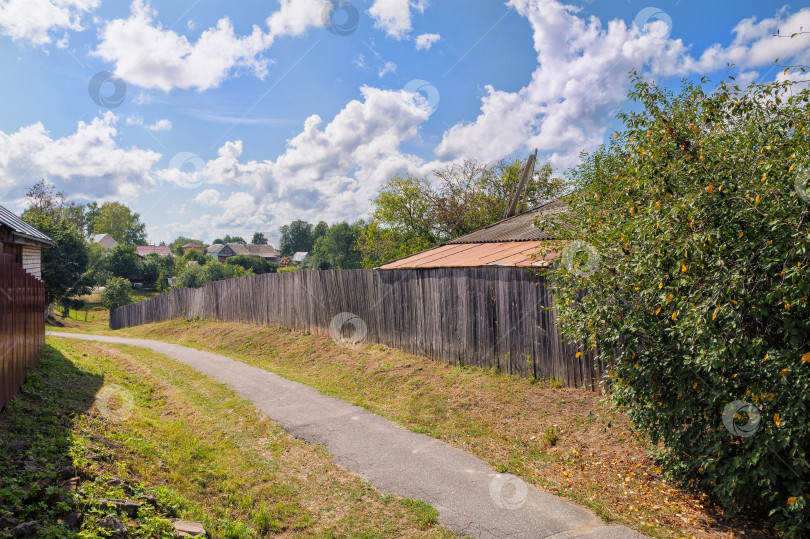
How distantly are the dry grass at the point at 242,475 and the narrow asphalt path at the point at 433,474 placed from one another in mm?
260

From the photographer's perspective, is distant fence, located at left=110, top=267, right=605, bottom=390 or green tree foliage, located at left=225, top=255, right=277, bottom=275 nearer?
distant fence, located at left=110, top=267, right=605, bottom=390

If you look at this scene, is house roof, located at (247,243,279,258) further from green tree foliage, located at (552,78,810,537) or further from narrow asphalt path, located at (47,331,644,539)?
green tree foliage, located at (552,78,810,537)

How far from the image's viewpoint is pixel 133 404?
308 inches

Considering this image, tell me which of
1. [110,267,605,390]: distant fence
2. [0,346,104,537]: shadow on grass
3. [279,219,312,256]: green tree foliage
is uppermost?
[279,219,312,256]: green tree foliage

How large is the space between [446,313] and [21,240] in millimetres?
11663

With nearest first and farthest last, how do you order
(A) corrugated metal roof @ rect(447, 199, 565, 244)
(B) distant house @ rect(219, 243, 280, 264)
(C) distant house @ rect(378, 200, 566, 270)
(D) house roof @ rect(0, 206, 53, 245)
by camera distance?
1. (C) distant house @ rect(378, 200, 566, 270)
2. (D) house roof @ rect(0, 206, 53, 245)
3. (A) corrugated metal roof @ rect(447, 199, 565, 244)
4. (B) distant house @ rect(219, 243, 280, 264)

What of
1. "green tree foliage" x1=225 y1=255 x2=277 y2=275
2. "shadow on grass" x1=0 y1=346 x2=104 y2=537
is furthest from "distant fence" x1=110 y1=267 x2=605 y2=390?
"green tree foliage" x1=225 y1=255 x2=277 y2=275

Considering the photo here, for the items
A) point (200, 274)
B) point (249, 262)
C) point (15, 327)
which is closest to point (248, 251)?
point (249, 262)

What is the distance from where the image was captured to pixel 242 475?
540 centimetres

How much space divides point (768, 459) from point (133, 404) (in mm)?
8591

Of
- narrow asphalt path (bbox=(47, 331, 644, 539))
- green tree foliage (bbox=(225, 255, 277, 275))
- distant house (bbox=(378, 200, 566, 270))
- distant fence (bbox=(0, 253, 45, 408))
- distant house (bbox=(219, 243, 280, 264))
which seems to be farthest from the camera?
distant house (bbox=(219, 243, 280, 264))

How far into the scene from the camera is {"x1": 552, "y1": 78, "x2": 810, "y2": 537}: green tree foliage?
3654 millimetres

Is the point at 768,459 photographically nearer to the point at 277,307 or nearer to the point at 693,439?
the point at 693,439

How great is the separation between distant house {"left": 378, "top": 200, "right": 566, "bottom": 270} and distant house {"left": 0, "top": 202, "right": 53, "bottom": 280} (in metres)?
9.04
